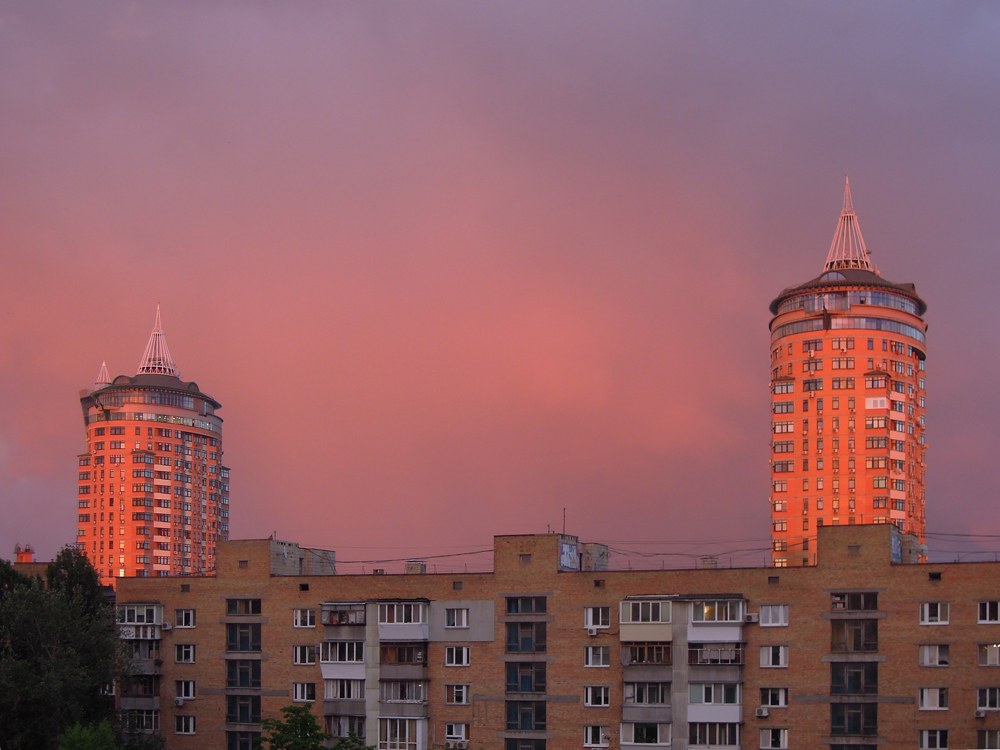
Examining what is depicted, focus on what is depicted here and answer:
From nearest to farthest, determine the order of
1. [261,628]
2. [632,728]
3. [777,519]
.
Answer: [632,728]
[261,628]
[777,519]

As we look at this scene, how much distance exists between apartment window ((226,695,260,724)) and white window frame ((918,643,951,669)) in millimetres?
48811

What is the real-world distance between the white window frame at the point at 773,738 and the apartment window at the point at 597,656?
457 inches

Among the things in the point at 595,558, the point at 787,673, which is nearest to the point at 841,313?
the point at 595,558

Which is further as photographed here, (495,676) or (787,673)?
(495,676)

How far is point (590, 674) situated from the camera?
8981cm

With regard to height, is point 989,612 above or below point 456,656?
above

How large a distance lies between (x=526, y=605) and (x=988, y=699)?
104ft

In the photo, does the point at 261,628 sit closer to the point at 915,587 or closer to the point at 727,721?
the point at 727,721

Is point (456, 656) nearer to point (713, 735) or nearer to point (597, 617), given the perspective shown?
point (597, 617)

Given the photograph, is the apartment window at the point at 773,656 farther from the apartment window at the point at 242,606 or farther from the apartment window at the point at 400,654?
the apartment window at the point at 242,606

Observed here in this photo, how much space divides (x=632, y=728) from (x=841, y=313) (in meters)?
111

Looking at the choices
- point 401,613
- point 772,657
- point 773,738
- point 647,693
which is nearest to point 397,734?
point 401,613

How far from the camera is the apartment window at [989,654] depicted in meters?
80.6

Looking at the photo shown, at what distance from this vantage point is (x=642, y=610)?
88500 mm
